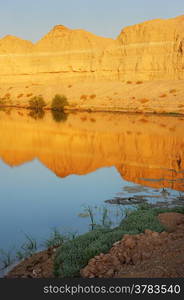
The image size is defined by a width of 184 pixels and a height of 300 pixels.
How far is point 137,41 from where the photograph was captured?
7200 cm

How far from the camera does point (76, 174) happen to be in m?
18.0

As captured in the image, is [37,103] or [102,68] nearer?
→ [37,103]

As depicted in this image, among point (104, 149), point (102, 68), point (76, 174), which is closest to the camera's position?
point (76, 174)

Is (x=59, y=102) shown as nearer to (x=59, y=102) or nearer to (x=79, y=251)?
(x=59, y=102)

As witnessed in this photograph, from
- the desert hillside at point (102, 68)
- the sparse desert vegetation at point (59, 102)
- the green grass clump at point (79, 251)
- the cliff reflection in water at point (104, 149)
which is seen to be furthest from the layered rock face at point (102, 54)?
the green grass clump at point (79, 251)

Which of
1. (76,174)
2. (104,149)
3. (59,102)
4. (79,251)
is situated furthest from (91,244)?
(59,102)

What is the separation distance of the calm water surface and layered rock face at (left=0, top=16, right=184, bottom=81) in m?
38.0

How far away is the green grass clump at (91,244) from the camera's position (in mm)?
7323

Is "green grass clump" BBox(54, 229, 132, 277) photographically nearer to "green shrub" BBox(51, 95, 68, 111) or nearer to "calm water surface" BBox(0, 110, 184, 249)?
"calm water surface" BBox(0, 110, 184, 249)

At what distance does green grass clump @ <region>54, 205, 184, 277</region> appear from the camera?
732 cm

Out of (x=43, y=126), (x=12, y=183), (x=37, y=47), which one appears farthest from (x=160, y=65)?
(x=12, y=183)

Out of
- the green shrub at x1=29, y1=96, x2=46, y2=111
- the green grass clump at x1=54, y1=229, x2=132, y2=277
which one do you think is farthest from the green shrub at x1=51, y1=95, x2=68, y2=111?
the green grass clump at x1=54, y1=229, x2=132, y2=277

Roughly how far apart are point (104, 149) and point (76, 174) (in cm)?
673

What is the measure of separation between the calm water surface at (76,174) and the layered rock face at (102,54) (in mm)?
37968
